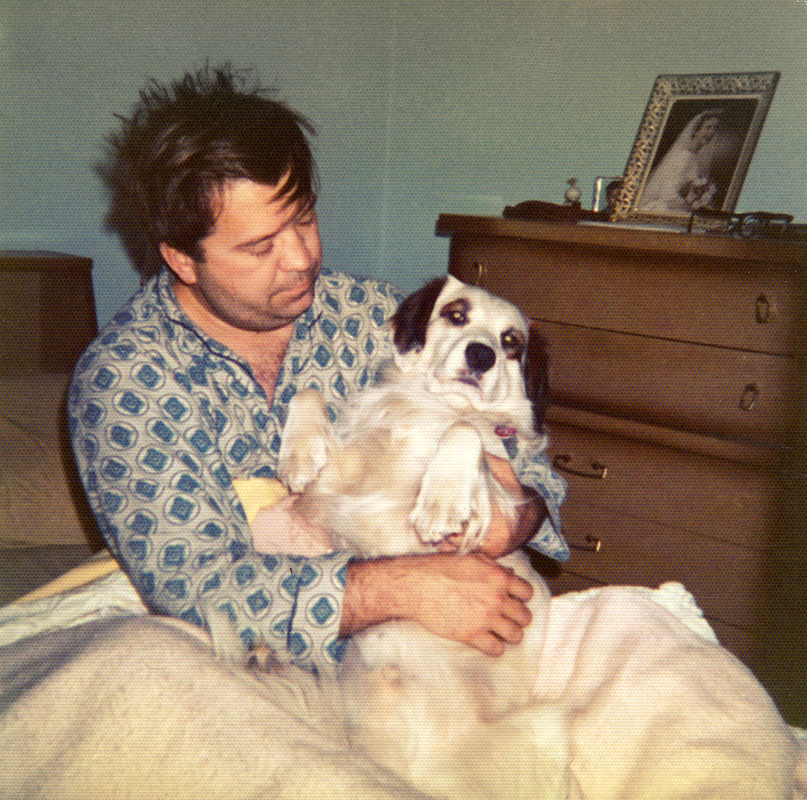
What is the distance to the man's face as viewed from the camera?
3.88 ft

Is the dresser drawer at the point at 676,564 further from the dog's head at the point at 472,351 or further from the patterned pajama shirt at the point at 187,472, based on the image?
the patterned pajama shirt at the point at 187,472

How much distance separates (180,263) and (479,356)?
0.64 metres

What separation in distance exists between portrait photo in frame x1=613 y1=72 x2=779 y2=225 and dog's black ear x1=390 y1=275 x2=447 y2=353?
99 centimetres

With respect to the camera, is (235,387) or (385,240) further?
(385,240)

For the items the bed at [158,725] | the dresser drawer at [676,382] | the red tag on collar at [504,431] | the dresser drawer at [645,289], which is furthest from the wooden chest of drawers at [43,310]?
the dresser drawer at [676,382]

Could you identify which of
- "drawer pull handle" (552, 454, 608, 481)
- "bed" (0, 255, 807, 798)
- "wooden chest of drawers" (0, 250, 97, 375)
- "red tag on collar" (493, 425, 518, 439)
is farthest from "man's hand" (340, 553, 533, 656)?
"wooden chest of drawers" (0, 250, 97, 375)

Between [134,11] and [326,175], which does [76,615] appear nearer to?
[134,11]

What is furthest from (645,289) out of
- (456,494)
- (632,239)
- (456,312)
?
(456,494)

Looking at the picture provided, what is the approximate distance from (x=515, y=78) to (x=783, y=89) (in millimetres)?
1022

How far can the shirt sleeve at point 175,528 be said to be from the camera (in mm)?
1006

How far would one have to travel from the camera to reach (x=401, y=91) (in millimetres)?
3031

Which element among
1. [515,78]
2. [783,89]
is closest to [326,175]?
[515,78]

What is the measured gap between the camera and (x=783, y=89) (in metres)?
2.10

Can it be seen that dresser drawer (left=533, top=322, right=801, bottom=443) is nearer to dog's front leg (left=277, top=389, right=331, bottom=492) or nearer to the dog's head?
the dog's head
